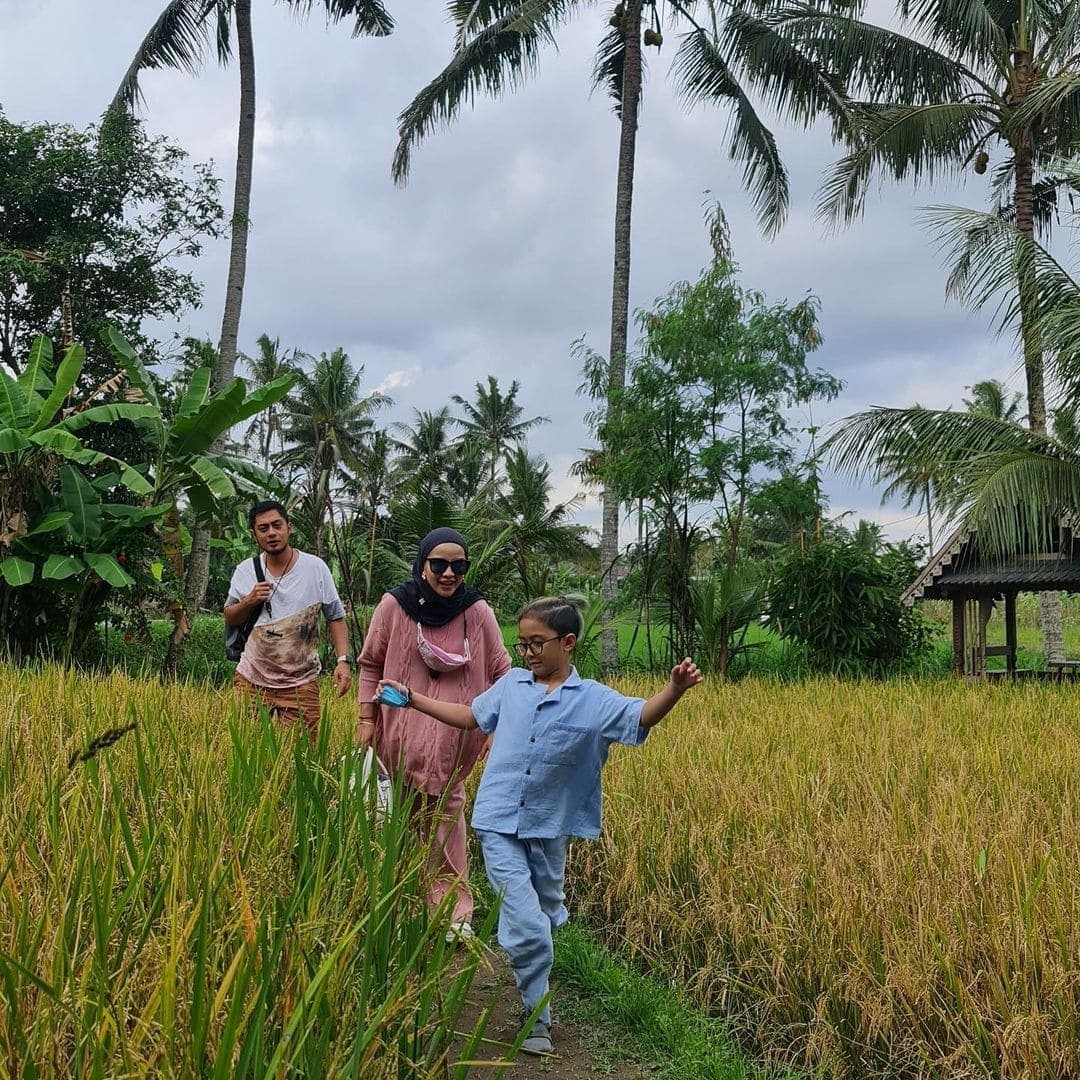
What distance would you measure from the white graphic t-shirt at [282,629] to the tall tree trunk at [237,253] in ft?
30.1

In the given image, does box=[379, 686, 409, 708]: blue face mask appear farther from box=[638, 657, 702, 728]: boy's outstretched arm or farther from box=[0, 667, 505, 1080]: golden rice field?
box=[638, 657, 702, 728]: boy's outstretched arm

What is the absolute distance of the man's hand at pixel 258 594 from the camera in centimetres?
436

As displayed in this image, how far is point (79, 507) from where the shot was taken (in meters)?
8.80

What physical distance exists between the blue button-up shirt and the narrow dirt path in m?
0.39

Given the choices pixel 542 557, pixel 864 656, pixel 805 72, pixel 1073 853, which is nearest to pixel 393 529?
pixel 542 557

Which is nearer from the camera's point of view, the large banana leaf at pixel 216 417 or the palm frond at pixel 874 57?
the large banana leaf at pixel 216 417

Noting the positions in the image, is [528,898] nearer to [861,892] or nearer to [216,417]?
[861,892]

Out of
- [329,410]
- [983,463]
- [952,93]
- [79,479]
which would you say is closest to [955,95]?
[952,93]

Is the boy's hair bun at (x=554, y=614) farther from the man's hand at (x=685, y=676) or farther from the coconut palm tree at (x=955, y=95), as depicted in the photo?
the coconut palm tree at (x=955, y=95)

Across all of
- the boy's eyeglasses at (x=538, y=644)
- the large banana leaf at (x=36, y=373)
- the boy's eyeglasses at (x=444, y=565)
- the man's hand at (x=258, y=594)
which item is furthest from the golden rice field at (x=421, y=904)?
the large banana leaf at (x=36, y=373)

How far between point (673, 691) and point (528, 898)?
694mm

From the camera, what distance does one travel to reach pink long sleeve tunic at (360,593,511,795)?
139 inches

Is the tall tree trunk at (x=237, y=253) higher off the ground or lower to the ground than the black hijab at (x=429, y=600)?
higher

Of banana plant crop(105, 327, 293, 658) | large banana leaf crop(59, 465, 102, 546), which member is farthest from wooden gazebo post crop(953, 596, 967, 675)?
large banana leaf crop(59, 465, 102, 546)
